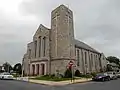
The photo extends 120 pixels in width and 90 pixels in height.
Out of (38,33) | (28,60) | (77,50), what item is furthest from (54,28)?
(28,60)

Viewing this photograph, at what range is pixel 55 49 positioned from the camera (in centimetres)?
4478

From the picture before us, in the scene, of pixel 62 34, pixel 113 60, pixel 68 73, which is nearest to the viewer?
pixel 68 73

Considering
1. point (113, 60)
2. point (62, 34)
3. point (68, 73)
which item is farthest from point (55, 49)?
point (113, 60)

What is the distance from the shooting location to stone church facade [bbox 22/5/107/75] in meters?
43.6

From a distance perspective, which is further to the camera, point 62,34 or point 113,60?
point 113,60

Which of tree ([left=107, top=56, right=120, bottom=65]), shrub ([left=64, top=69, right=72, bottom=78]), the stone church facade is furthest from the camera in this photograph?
tree ([left=107, top=56, right=120, bottom=65])

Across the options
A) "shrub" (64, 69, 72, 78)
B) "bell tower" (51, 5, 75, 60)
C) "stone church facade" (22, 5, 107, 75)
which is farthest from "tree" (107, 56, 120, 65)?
"shrub" (64, 69, 72, 78)

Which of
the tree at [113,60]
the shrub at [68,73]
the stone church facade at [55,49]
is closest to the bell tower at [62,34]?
the stone church facade at [55,49]

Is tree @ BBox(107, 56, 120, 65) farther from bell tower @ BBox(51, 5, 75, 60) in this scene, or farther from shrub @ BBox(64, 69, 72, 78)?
shrub @ BBox(64, 69, 72, 78)

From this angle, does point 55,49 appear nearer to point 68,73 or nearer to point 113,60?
point 68,73

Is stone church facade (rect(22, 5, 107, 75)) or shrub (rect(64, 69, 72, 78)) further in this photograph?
stone church facade (rect(22, 5, 107, 75))

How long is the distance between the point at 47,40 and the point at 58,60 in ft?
24.6

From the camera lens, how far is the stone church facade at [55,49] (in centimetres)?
4356

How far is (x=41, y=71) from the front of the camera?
155ft
